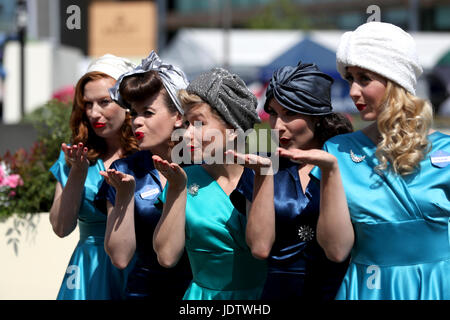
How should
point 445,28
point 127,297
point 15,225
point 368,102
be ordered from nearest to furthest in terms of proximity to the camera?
point 368,102, point 127,297, point 15,225, point 445,28

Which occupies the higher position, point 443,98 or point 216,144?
point 216,144

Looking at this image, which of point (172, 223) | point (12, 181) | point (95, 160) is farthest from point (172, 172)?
point (12, 181)

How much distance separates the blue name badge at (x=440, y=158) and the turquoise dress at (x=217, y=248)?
2.40 ft

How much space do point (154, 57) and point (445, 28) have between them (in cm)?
5021

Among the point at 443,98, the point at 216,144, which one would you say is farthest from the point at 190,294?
the point at 443,98

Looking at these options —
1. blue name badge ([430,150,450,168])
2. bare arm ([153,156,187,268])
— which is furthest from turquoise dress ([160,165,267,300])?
blue name badge ([430,150,450,168])

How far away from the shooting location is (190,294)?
276 centimetres

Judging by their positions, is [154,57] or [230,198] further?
[154,57]

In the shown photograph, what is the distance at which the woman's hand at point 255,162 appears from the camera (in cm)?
225

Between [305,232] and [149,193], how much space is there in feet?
2.54

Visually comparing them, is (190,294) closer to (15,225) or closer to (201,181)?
(201,181)

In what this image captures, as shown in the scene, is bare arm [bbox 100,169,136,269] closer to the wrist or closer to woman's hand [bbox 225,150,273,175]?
woman's hand [bbox 225,150,273,175]

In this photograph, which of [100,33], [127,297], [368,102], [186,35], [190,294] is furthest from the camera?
[100,33]

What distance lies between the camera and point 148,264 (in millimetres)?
3047
